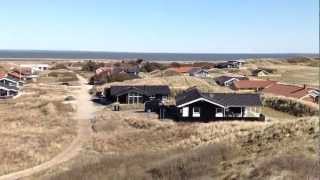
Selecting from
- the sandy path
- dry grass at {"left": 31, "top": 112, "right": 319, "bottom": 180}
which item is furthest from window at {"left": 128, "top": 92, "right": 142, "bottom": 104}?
dry grass at {"left": 31, "top": 112, "right": 319, "bottom": 180}

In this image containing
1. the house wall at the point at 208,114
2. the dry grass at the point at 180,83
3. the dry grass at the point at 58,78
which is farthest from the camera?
the dry grass at the point at 58,78

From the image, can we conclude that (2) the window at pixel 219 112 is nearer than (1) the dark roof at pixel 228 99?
Yes

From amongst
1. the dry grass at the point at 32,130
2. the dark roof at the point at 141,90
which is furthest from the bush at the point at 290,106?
the dry grass at the point at 32,130

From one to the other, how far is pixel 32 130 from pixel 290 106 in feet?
92.5

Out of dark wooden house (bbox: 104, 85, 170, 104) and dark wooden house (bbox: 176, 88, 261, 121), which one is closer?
dark wooden house (bbox: 176, 88, 261, 121)

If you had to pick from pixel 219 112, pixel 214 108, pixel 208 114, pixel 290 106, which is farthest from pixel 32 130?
pixel 290 106

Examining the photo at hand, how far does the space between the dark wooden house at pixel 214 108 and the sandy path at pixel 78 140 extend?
9488mm

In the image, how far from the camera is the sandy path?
31.6 meters

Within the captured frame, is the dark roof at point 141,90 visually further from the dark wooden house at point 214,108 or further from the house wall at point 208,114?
the house wall at point 208,114

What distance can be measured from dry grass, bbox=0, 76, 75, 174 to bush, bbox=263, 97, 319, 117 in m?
23.1

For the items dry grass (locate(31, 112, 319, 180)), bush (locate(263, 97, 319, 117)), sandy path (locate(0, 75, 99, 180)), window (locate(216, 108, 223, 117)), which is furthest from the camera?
bush (locate(263, 97, 319, 117))

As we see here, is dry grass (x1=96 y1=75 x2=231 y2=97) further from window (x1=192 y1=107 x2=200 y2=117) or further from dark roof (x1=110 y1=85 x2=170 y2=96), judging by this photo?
window (x1=192 y1=107 x2=200 y2=117)

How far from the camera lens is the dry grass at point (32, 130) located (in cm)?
3525

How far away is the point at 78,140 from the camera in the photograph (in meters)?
42.1
